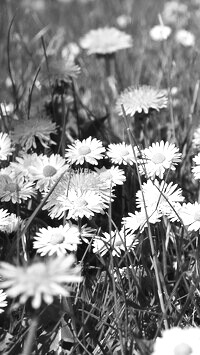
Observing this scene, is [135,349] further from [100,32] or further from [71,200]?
[100,32]

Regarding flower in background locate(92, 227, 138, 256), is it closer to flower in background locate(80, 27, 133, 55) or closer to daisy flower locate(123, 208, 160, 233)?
daisy flower locate(123, 208, 160, 233)

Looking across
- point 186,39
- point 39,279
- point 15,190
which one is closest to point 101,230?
point 15,190

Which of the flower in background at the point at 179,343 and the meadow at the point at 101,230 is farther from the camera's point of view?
the meadow at the point at 101,230

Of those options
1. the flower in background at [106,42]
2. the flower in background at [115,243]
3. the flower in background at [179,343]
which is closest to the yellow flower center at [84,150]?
Result: the flower in background at [115,243]

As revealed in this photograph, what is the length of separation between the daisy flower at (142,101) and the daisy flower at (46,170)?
0.29 m

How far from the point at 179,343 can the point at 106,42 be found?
5.45 feet

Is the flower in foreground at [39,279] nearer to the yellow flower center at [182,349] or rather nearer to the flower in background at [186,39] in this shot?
the yellow flower center at [182,349]

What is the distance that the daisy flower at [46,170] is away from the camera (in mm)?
1436

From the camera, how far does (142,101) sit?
1692mm

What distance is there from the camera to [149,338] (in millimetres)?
1167

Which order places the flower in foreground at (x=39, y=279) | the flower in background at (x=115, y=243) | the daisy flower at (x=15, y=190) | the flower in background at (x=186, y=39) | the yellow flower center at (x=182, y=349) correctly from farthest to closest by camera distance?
the flower in background at (x=186, y=39)
the daisy flower at (x=15, y=190)
the flower in background at (x=115, y=243)
the yellow flower center at (x=182, y=349)
the flower in foreground at (x=39, y=279)

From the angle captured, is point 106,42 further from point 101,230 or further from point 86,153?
point 101,230

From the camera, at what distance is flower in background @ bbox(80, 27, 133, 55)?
231cm

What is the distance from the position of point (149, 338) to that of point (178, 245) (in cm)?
27
